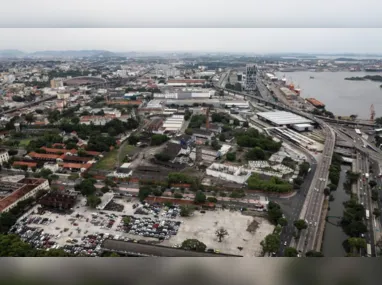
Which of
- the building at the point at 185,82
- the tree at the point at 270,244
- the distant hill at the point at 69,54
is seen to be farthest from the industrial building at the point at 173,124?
the distant hill at the point at 69,54

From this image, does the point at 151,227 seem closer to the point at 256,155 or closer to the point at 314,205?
the point at 314,205

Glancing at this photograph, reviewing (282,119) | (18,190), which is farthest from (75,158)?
(282,119)

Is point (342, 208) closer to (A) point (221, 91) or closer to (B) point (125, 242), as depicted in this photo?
(B) point (125, 242)

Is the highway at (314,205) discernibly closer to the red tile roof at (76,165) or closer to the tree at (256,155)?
the tree at (256,155)

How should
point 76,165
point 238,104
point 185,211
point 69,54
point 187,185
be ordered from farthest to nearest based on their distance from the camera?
1. point 69,54
2. point 238,104
3. point 76,165
4. point 187,185
5. point 185,211

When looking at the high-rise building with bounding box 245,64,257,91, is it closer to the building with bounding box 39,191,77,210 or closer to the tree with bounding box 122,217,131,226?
the building with bounding box 39,191,77,210

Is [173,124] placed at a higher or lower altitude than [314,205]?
higher
